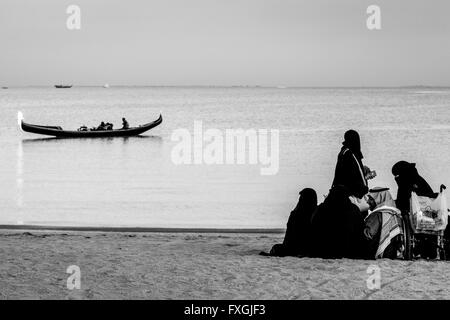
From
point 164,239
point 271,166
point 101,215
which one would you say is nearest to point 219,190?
point 101,215

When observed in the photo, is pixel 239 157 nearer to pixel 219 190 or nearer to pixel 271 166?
Result: pixel 271 166

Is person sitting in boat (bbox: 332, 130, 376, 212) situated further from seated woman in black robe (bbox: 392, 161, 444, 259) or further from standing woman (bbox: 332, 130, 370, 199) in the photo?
seated woman in black robe (bbox: 392, 161, 444, 259)

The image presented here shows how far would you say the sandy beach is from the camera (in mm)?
5613

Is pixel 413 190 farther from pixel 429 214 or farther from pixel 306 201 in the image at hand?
pixel 306 201

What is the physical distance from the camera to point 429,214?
6.53 m

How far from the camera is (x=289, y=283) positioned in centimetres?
586

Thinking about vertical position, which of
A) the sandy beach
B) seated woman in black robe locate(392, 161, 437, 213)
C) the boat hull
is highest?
the boat hull

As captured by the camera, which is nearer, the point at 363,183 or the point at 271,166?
the point at 363,183

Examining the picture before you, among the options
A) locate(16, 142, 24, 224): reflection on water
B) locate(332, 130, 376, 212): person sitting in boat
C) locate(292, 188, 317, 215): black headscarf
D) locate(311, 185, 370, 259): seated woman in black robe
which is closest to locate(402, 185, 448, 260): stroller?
locate(311, 185, 370, 259): seated woman in black robe

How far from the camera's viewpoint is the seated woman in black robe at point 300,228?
6781mm

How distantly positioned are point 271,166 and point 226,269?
17.4 meters

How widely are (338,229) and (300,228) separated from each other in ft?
1.20

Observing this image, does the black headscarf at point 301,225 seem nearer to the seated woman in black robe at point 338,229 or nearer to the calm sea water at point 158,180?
the seated woman in black robe at point 338,229

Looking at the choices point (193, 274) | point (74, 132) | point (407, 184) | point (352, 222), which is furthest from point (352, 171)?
point (74, 132)
